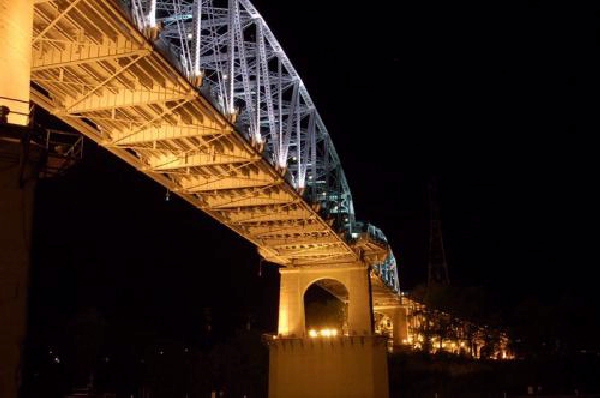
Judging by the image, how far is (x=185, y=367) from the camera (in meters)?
81.1

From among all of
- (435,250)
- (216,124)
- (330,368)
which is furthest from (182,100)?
(435,250)

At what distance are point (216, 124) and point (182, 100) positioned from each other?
3.12 meters

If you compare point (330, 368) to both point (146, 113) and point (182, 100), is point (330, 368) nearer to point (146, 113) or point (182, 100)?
point (146, 113)

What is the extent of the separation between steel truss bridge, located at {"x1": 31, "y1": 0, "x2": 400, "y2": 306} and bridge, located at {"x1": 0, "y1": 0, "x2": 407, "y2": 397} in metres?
0.07

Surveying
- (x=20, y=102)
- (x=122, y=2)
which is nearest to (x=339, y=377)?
(x=122, y=2)

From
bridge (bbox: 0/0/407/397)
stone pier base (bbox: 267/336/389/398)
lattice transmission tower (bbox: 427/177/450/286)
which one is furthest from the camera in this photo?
lattice transmission tower (bbox: 427/177/450/286)

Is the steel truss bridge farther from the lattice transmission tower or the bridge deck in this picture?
the lattice transmission tower

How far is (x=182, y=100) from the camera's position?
87.0ft

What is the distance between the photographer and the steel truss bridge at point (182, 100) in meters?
22.3

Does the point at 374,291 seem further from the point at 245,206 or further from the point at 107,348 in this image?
the point at 245,206

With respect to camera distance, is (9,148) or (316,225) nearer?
(9,148)

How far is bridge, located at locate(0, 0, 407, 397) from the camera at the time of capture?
2180cm

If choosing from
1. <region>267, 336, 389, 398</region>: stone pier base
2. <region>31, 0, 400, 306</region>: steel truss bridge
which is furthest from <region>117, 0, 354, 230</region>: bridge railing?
<region>267, 336, 389, 398</region>: stone pier base

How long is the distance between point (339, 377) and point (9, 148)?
48859 mm
